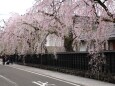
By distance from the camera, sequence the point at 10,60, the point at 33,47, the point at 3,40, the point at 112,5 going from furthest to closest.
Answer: the point at 10,60
the point at 3,40
the point at 33,47
the point at 112,5

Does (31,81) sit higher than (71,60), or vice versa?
(71,60)

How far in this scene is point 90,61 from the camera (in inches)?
831

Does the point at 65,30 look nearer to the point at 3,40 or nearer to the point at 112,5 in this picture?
the point at 112,5

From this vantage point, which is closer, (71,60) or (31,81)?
(31,81)

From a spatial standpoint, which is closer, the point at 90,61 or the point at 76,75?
the point at 90,61

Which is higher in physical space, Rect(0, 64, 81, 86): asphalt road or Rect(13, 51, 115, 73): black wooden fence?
Rect(13, 51, 115, 73): black wooden fence

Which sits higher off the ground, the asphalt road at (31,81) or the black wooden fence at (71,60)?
the black wooden fence at (71,60)

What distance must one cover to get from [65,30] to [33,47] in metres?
10.8

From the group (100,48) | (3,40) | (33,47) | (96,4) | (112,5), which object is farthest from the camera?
(3,40)

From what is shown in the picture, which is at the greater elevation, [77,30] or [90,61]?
[77,30]

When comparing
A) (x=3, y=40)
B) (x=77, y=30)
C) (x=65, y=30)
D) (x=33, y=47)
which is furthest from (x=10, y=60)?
(x=77, y=30)

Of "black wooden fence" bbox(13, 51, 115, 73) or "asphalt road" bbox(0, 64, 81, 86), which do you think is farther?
"black wooden fence" bbox(13, 51, 115, 73)

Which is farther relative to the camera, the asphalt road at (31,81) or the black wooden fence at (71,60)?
the black wooden fence at (71,60)

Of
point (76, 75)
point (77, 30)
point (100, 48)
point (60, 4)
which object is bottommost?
point (76, 75)
